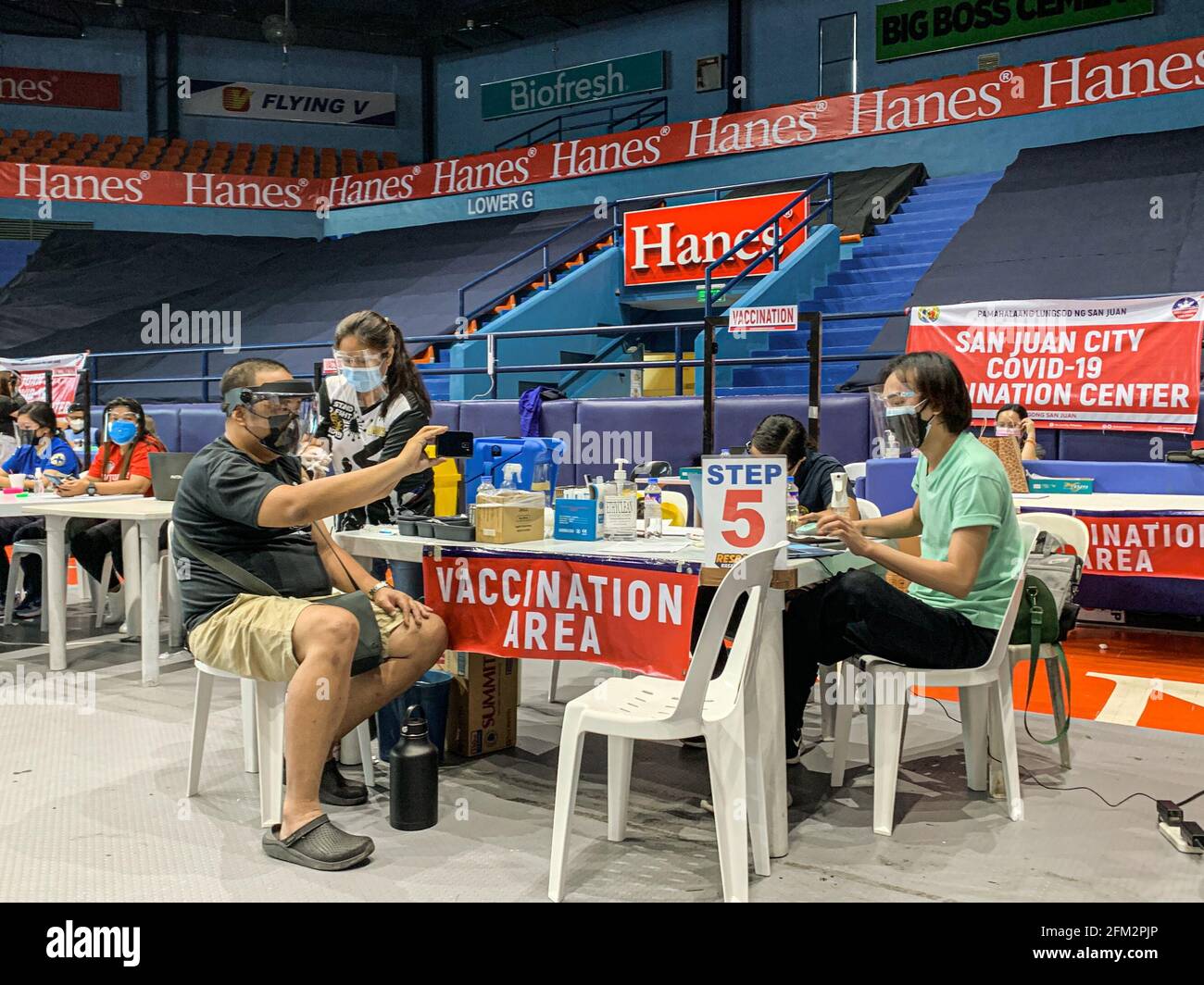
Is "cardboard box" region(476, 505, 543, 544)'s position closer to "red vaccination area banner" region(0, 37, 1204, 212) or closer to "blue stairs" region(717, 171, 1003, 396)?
"blue stairs" region(717, 171, 1003, 396)

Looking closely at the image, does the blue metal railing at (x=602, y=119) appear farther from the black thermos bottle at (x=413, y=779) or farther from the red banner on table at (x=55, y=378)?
the black thermos bottle at (x=413, y=779)

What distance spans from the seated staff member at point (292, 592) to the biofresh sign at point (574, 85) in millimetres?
14575

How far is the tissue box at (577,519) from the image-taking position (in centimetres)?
324

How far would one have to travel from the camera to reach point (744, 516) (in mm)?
2752

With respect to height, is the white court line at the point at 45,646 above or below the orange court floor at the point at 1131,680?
below

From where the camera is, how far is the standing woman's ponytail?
3.37m

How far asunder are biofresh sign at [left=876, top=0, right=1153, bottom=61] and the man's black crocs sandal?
13287 millimetres

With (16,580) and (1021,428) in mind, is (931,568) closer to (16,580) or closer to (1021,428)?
(1021,428)

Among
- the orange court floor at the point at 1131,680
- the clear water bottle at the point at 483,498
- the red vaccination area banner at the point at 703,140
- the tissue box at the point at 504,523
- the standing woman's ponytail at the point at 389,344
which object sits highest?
the red vaccination area banner at the point at 703,140

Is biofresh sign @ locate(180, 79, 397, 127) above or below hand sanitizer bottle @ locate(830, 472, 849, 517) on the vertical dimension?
above

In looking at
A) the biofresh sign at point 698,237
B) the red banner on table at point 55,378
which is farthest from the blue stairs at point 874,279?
the red banner on table at point 55,378

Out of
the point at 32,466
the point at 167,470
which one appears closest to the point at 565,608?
the point at 167,470

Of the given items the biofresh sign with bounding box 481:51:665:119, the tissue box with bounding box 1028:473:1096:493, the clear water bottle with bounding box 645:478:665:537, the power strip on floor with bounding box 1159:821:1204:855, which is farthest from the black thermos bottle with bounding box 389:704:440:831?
the biofresh sign with bounding box 481:51:665:119
